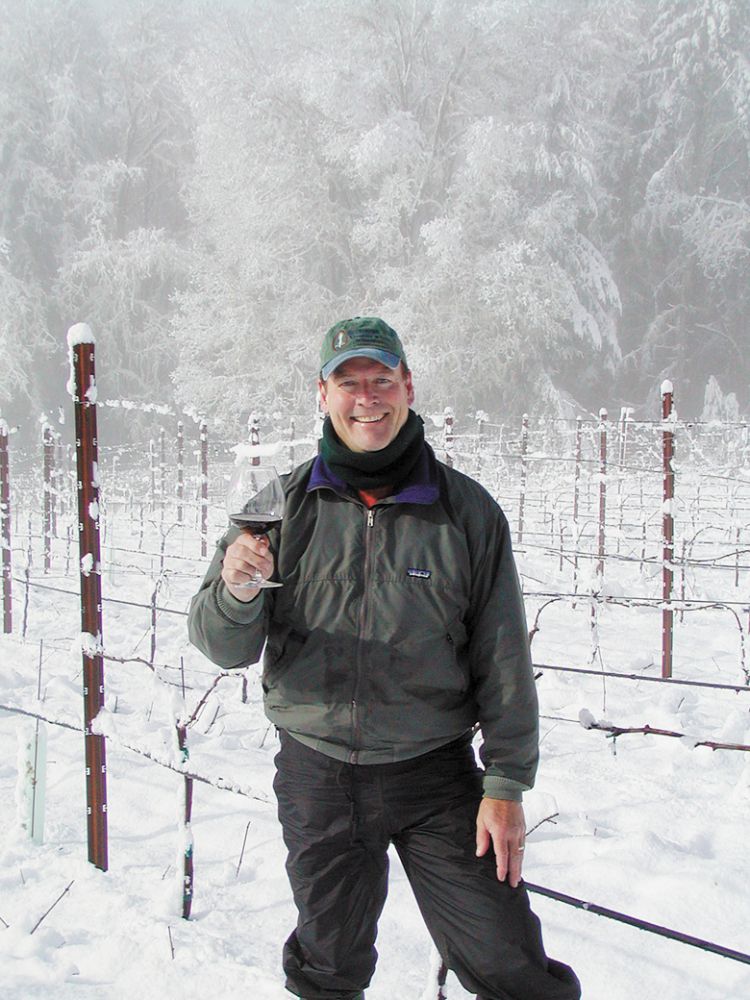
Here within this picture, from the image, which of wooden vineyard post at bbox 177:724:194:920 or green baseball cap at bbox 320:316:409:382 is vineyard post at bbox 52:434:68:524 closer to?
wooden vineyard post at bbox 177:724:194:920

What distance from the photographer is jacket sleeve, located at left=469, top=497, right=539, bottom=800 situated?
166 centimetres

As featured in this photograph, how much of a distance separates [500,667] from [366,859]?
0.51 m

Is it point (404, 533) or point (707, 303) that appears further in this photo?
point (707, 303)

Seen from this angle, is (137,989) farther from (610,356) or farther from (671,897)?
(610,356)

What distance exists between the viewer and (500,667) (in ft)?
5.60

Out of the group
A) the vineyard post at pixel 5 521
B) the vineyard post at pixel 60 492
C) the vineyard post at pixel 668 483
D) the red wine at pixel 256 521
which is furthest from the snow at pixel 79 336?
the vineyard post at pixel 60 492

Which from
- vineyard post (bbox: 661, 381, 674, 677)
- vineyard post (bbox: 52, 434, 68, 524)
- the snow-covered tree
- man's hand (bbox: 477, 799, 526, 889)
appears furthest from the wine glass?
the snow-covered tree

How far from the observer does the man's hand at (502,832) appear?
162 cm

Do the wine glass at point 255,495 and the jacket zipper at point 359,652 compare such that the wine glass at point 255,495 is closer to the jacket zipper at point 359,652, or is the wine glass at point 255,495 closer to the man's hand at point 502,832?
the jacket zipper at point 359,652

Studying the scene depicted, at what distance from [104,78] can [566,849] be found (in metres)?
27.5

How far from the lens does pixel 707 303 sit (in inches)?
909

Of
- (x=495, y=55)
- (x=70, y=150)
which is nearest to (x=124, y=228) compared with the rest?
(x=70, y=150)

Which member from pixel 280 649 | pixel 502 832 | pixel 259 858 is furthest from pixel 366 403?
pixel 259 858

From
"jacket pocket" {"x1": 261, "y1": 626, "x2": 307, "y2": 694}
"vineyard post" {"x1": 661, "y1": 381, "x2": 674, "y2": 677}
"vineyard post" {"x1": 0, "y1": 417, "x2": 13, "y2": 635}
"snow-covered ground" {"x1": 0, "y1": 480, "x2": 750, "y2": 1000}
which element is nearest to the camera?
"jacket pocket" {"x1": 261, "y1": 626, "x2": 307, "y2": 694}
